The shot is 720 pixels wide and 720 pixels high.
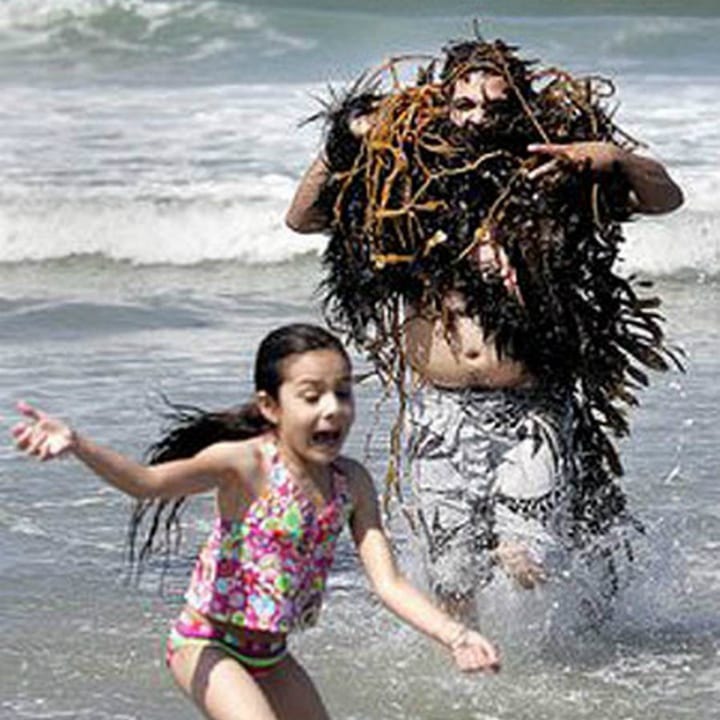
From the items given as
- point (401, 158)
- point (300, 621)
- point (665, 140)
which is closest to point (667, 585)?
point (401, 158)

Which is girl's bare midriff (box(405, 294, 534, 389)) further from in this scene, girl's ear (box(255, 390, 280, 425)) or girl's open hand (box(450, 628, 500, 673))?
girl's open hand (box(450, 628, 500, 673))

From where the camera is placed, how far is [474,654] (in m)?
4.61

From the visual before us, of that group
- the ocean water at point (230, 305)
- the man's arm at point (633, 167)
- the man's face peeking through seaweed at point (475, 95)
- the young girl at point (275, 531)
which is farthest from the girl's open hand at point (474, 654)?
the man's face peeking through seaweed at point (475, 95)

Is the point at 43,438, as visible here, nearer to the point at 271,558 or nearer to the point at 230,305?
the point at 271,558

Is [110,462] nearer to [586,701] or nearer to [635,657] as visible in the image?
[586,701]

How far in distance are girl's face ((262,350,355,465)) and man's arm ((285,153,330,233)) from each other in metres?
1.72

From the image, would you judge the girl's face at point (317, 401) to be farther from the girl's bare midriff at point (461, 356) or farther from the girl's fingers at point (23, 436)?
the girl's bare midriff at point (461, 356)

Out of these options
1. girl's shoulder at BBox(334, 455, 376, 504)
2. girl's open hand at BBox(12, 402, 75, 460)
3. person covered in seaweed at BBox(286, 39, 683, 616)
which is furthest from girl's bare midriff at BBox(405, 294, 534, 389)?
girl's open hand at BBox(12, 402, 75, 460)

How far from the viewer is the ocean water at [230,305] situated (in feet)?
21.7

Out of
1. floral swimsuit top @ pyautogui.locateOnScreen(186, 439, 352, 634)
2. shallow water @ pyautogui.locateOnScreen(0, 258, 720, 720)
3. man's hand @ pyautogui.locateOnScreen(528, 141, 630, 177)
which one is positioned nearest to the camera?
floral swimsuit top @ pyautogui.locateOnScreen(186, 439, 352, 634)

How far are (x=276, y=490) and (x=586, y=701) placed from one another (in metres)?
1.53

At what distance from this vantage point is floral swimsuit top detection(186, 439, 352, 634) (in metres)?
5.16

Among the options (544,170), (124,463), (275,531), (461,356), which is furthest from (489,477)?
(124,463)

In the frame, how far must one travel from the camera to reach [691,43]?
2164cm
